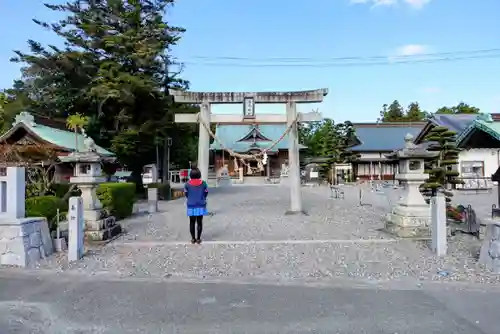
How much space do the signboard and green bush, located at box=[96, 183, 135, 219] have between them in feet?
17.3

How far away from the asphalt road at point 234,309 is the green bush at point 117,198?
7.31 meters

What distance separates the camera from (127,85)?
20.8 m

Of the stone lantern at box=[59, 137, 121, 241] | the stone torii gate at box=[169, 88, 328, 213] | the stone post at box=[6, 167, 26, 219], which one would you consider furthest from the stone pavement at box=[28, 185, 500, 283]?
the stone torii gate at box=[169, 88, 328, 213]

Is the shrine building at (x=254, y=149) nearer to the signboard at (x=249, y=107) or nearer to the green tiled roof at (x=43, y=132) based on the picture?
the green tiled roof at (x=43, y=132)

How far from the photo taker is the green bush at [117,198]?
42.5 feet

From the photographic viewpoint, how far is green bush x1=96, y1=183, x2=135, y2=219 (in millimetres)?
12953

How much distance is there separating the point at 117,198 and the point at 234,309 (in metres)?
10.1

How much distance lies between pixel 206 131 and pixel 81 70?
12.3m

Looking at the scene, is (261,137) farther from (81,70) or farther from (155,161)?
(81,70)

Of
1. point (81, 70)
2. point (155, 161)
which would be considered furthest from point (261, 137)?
point (81, 70)

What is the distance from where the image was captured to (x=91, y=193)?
31.2ft

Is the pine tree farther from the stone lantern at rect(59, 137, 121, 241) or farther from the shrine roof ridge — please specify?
the stone lantern at rect(59, 137, 121, 241)

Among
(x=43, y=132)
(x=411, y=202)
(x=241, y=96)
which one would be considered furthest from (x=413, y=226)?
(x=43, y=132)

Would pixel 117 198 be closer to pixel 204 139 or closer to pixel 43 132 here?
pixel 204 139
